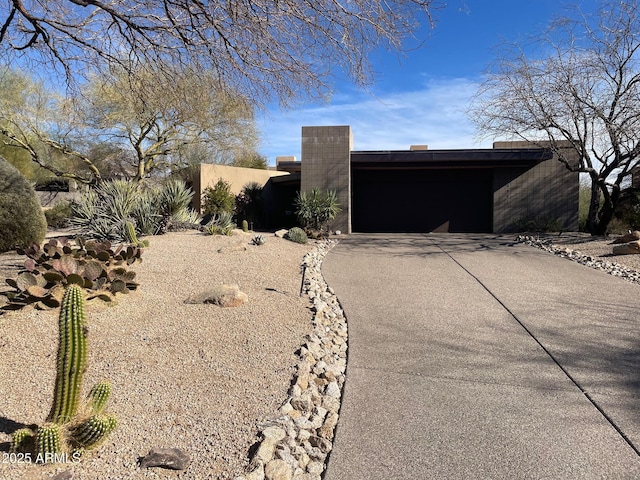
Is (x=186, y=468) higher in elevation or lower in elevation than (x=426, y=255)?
lower

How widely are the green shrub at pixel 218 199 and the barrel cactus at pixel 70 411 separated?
1668cm

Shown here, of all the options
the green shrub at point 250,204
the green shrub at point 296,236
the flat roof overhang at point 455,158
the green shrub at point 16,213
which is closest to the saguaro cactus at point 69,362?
the green shrub at point 16,213

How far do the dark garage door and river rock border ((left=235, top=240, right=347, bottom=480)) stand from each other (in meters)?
15.6

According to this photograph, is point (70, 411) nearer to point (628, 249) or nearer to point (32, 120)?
point (628, 249)

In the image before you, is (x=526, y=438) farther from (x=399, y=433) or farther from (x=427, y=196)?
(x=427, y=196)

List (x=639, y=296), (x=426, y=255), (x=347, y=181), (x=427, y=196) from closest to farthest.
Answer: (x=639, y=296) → (x=426, y=255) → (x=347, y=181) → (x=427, y=196)

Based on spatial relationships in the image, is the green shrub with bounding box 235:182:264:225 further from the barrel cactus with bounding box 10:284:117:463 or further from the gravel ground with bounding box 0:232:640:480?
the barrel cactus with bounding box 10:284:117:463

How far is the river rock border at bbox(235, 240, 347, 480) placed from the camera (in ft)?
10.6

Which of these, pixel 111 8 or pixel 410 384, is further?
pixel 111 8

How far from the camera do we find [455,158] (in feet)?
62.3

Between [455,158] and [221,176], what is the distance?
10210 millimetres

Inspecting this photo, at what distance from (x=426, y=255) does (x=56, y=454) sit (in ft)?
35.1

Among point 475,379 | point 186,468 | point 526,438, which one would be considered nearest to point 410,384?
point 475,379

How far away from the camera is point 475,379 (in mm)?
4785
